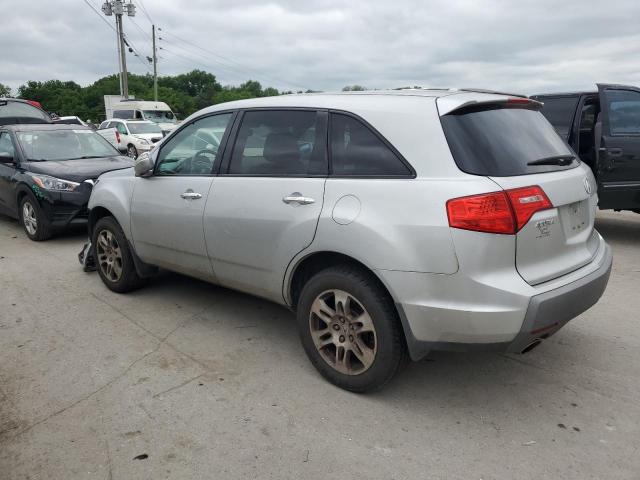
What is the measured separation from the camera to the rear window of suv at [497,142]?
2750mm

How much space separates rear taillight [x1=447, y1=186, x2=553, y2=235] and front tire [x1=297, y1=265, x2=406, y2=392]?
605 millimetres

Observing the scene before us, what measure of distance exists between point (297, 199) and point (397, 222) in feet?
2.39

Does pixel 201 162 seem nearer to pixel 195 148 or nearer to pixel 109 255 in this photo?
pixel 195 148

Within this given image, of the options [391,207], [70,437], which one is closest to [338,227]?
[391,207]

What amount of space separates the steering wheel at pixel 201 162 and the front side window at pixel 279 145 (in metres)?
0.25

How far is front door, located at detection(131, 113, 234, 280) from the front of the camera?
12.9ft

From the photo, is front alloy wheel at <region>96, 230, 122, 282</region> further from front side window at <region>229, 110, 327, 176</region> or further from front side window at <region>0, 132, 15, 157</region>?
front side window at <region>0, 132, 15, 157</region>

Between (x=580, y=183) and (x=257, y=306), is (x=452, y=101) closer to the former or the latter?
(x=580, y=183)

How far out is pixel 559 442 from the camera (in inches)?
106

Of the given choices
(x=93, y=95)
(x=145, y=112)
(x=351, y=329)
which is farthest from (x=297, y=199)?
(x=93, y=95)

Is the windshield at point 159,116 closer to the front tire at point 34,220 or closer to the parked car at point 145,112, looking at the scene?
the parked car at point 145,112

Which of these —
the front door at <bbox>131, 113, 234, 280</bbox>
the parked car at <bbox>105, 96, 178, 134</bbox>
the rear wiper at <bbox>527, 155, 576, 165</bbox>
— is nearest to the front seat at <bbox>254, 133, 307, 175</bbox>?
the front door at <bbox>131, 113, 234, 280</bbox>

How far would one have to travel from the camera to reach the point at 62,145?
316 inches

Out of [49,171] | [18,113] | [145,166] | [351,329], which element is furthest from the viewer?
[18,113]
